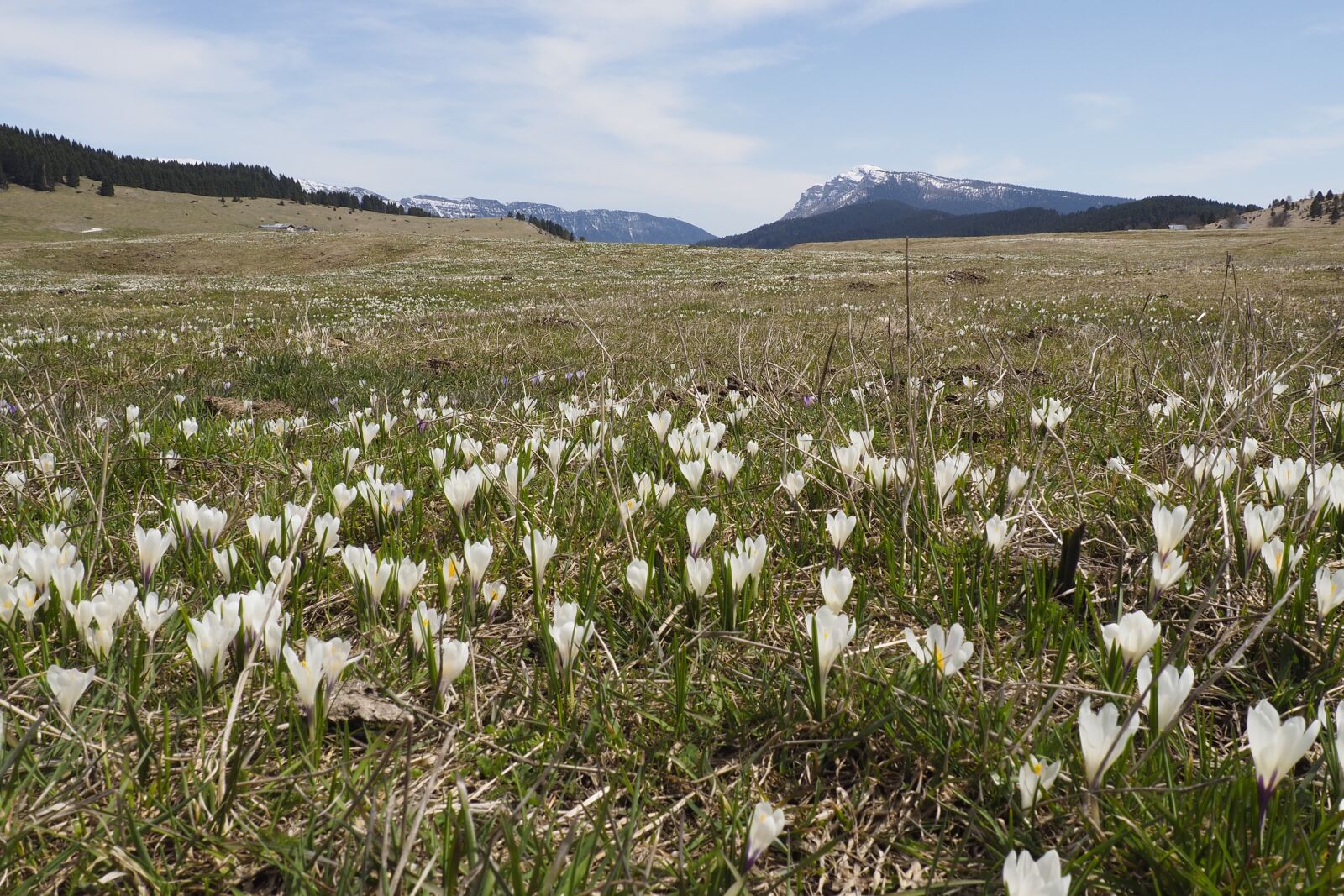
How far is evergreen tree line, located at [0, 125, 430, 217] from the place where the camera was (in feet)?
443

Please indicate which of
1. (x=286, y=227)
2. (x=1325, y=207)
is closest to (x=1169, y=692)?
(x=286, y=227)

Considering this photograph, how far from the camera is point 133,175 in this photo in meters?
158

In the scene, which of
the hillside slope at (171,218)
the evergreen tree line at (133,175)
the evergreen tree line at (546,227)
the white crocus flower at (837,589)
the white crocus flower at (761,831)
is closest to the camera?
the white crocus flower at (761,831)

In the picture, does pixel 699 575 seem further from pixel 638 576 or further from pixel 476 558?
pixel 476 558

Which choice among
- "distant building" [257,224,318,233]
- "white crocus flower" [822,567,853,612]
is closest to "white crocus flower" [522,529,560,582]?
"white crocus flower" [822,567,853,612]

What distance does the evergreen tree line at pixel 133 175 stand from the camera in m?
135

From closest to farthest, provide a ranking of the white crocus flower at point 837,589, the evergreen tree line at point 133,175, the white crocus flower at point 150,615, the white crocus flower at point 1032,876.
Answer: the white crocus flower at point 1032,876 → the white crocus flower at point 150,615 → the white crocus flower at point 837,589 → the evergreen tree line at point 133,175

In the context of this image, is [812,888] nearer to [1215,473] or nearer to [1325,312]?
[1215,473]

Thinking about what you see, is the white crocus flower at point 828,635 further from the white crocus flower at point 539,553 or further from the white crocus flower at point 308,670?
the white crocus flower at point 308,670

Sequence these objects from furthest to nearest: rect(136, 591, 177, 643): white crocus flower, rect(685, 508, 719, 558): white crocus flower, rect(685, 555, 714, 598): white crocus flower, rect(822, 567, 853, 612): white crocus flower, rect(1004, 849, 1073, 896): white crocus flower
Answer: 1. rect(685, 508, 719, 558): white crocus flower
2. rect(685, 555, 714, 598): white crocus flower
3. rect(822, 567, 853, 612): white crocus flower
4. rect(136, 591, 177, 643): white crocus flower
5. rect(1004, 849, 1073, 896): white crocus flower

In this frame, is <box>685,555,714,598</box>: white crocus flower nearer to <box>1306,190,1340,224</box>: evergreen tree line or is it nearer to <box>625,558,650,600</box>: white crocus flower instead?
<box>625,558,650,600</box>: white crocus flower

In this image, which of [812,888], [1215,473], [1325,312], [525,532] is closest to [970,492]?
[1215,473]

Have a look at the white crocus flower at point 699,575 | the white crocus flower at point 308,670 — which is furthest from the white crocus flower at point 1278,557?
the white crocus flower at point 308,670

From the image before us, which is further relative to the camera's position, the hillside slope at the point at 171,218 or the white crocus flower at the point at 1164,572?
the hillside slope at the point at 171,218
